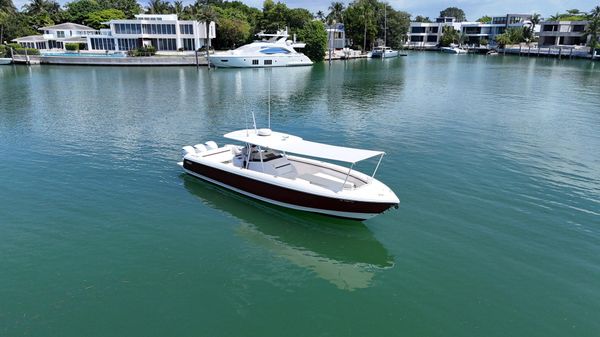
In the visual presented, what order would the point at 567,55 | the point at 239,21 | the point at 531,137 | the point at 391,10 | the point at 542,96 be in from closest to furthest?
the point at 531,137 < the point at 542,96 < the point at 239,21 < the point at 567,55 < the point at 391,10

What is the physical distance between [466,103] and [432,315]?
128 feet

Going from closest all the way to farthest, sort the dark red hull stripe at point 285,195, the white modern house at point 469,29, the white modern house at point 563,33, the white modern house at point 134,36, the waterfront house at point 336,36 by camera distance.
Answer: the dark red hull stripe at point 285,195 < the white modern house at point 134,36 < the waterfront house at point 336,36 < the white modern house at point 563,33 < the white modern house at point 469,29

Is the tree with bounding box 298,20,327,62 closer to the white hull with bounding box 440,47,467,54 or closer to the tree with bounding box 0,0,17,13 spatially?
the white hull with bounding box 440,47,467,54

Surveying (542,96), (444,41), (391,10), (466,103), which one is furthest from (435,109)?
(444,41)

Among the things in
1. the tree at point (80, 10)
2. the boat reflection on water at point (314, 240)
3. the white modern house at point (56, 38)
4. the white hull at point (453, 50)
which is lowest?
the boat reflection on water at point (314, 240)

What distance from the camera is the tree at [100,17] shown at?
111 meters

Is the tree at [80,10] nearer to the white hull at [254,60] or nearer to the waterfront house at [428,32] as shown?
the white hull at [254,60]

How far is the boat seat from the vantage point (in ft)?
59.3

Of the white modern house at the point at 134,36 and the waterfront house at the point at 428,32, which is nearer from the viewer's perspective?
the white modern house at the point at 134,36

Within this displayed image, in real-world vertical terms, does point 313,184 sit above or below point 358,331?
above

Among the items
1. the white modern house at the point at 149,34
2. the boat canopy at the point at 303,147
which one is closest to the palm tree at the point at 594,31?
the white modern house at the point at 149,34

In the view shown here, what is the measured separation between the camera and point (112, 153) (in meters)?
26.9

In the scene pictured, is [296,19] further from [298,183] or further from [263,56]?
[298,183]

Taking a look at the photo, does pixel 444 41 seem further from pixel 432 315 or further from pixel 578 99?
pixel 432 315
